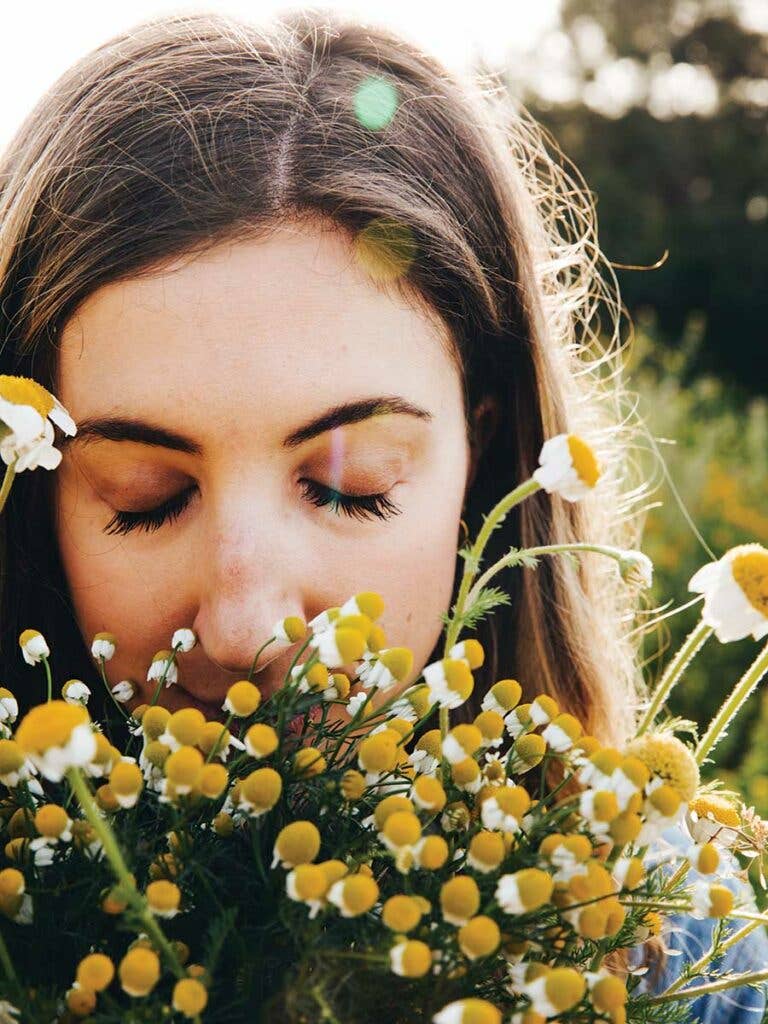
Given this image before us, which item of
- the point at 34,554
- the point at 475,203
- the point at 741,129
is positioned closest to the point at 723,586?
the point at 475,203

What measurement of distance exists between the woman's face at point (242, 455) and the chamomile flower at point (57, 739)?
465 millimetres

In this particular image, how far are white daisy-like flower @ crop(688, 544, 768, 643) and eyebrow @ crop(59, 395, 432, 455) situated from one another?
50cm

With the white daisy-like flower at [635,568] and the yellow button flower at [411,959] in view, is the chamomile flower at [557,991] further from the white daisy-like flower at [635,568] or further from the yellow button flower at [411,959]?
the white daisy-like flower at [635,568]

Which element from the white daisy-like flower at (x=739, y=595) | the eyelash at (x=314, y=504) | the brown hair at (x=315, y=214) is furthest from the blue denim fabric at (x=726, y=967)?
the white daisy-like flower at (x=739, y=595)

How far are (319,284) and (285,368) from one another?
0.13 metres

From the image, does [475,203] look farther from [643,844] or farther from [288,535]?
[643,844]

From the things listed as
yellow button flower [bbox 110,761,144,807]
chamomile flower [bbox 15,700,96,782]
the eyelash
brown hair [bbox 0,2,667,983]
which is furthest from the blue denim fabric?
chamomile flower [bbox 15,700,96,782]

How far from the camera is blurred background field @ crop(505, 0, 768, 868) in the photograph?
4.99 metres

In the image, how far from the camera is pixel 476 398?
1576mm

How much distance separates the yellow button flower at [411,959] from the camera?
68 cm

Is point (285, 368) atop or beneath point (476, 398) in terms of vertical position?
atop

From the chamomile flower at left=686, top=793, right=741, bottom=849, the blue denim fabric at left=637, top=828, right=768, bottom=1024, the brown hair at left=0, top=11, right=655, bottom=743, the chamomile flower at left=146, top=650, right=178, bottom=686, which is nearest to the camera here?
the chamomile flower at left=686, top=793, right=741, bottom=849

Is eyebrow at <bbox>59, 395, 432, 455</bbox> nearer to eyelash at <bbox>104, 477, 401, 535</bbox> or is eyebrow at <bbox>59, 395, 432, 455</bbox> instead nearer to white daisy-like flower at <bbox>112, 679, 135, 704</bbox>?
eyelash at <bbox>104, 477, 401, 535</bbox>

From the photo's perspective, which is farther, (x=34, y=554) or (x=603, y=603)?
(x=603, y=603)
